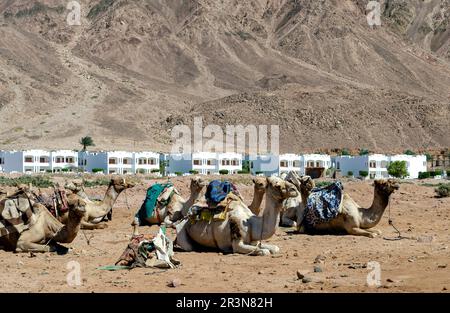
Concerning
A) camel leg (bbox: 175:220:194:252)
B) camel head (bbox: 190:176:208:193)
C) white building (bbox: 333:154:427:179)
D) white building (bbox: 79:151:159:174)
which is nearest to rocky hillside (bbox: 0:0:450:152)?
white building (bbox: 79:151:159:174)

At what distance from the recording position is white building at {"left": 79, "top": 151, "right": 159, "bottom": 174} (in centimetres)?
7362

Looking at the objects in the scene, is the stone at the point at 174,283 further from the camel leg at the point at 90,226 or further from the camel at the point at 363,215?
the camel leg at the point at 90,226

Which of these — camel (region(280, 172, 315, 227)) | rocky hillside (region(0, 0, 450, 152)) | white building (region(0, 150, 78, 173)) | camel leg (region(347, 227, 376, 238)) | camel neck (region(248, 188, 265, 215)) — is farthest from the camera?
rocky hillside (region(0, 0, 450, 152))

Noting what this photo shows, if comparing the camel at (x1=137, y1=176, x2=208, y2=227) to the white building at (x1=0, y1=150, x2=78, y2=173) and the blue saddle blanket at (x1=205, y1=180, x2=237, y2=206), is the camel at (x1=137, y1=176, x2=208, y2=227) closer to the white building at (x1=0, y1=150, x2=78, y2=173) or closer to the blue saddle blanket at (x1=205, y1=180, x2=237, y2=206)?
the blue saddle blanket at (x1=205, y1=180, x2=237, y2=206)

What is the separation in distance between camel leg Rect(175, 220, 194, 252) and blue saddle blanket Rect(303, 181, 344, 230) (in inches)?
134

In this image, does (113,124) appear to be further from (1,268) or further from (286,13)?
(1,268)

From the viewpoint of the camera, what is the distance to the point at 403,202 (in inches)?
1074

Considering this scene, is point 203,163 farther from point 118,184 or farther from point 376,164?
point 118,184

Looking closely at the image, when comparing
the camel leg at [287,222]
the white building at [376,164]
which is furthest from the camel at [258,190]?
the white building at [376,164]

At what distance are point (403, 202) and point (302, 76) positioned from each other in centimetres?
12698

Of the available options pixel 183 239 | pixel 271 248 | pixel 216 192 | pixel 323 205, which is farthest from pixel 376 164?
pixel 271 248

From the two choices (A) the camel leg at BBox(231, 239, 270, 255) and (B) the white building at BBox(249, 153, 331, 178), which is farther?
(B) the white building at BBox(249, 153, 331, 178)

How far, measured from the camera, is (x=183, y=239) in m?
14.2

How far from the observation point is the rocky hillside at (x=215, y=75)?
4412 inches
